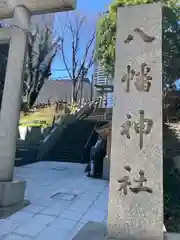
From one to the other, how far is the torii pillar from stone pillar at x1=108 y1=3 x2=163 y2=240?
264 cm

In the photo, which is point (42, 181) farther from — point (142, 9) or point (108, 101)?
point (108, 101)

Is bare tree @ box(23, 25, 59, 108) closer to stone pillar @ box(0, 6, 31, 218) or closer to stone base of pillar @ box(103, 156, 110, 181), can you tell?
stone base of pillar @ box(103, 156, 110, 181)

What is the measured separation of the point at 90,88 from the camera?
100ft

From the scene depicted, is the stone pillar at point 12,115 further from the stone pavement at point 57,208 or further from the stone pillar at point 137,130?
the stone pillar at point 137,130

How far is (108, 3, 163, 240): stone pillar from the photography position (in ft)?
9.86

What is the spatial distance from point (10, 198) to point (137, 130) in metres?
3.23

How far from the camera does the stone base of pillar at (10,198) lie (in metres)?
4.74

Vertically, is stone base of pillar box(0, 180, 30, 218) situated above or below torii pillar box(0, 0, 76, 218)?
below

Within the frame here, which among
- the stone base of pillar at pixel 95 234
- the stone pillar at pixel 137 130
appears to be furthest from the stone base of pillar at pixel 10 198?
the stone pillar at pixel 137 130

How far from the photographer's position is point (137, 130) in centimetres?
314

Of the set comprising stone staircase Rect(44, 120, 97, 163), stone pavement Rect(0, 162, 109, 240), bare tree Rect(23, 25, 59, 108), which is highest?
bare tree Rect(23, 25, 59, 108)

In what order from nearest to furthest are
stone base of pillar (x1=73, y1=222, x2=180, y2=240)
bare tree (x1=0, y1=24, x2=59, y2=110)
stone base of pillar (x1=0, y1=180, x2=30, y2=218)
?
stone base of pillar (x1=73, y1=222, x2=180, y2=240), stone base of pillar (x1=0, y1=180, x2=30, y2=218), bare tree (x1=0, y1=24, x2=59, y2=110)

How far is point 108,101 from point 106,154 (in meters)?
13.9

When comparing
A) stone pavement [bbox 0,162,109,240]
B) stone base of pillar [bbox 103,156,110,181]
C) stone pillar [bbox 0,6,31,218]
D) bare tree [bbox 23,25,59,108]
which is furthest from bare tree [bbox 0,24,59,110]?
stone pillar [bbox 0,6,31,218]
